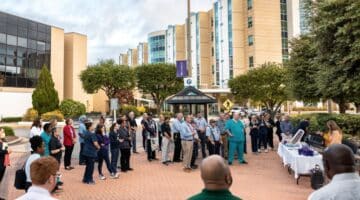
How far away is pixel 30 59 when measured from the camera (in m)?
53.9

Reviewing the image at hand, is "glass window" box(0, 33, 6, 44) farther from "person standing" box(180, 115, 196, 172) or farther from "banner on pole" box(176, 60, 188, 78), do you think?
"person standing" box(180, 115, 196, 172)

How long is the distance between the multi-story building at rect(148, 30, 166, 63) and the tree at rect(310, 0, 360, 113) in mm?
86451

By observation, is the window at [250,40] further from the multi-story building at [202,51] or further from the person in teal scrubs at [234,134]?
the person in teal scrubs at [234,134]

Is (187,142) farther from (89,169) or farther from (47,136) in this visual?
(47,136)

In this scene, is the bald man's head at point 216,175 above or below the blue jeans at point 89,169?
above

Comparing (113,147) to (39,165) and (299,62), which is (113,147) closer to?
(39,165)

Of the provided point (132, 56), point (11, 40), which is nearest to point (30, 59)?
point (11, 40)

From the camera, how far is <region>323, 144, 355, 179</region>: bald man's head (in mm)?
2740

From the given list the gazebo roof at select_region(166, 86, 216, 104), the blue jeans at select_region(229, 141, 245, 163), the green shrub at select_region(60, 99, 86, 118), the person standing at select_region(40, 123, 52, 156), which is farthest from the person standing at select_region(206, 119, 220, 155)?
the green shrub at select_region(60, 99, 86, 118)

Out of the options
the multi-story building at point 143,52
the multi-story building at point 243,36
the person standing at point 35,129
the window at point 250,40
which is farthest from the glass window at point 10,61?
the multi-story building at point 143,52

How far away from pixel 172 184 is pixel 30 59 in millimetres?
50349

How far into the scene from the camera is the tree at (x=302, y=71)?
21.2 metres

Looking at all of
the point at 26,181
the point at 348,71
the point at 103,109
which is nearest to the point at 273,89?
the point at 348,71

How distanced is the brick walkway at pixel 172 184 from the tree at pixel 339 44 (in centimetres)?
419
